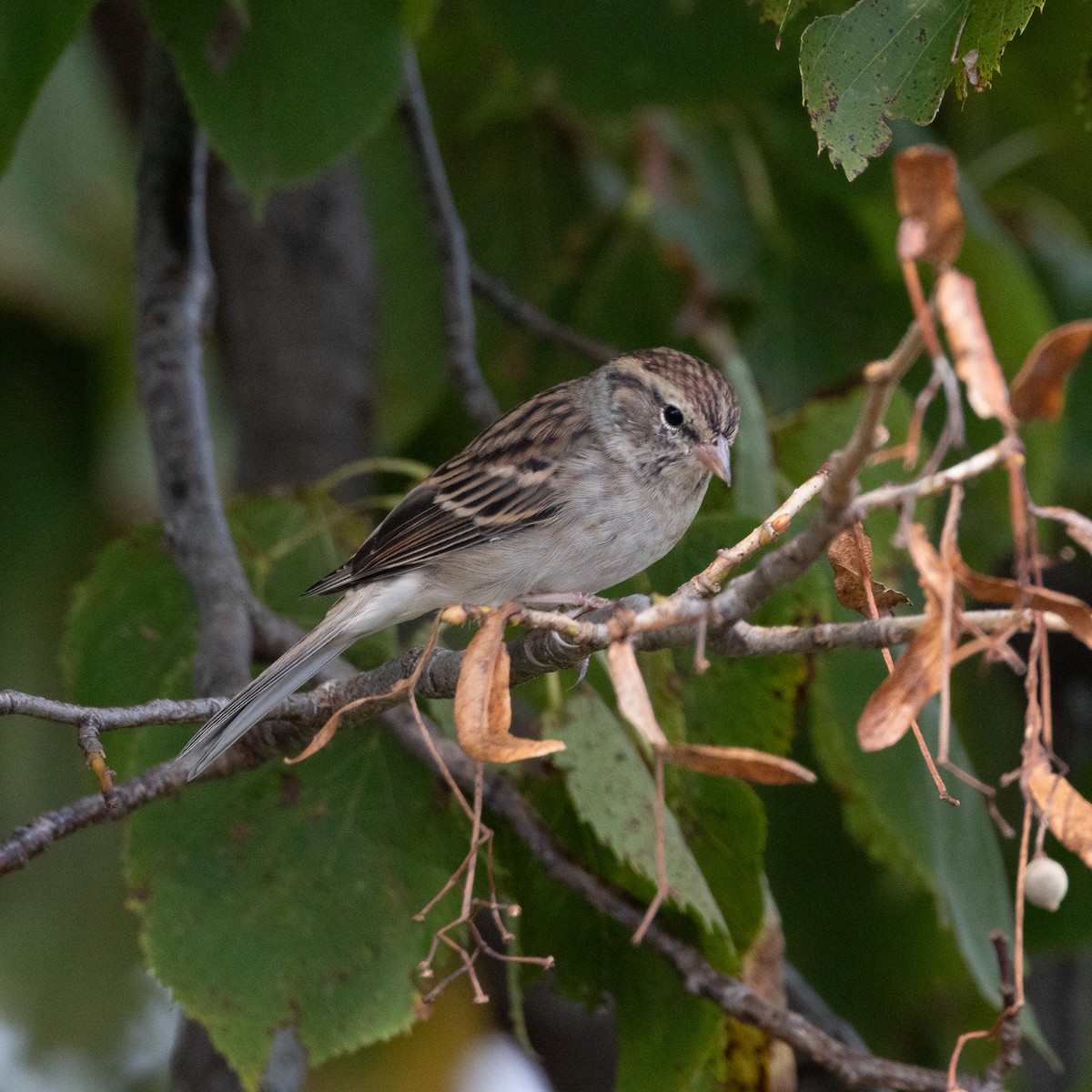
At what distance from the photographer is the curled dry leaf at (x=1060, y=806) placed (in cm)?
133

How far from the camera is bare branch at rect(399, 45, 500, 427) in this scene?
3.48 meters

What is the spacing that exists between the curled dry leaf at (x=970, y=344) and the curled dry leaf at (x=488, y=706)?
490 mm

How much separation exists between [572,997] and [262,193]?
158 centimetres

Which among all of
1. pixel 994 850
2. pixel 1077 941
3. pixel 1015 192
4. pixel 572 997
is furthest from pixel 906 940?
pixel 1015 192

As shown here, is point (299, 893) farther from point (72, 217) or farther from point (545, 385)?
point (72, 217)

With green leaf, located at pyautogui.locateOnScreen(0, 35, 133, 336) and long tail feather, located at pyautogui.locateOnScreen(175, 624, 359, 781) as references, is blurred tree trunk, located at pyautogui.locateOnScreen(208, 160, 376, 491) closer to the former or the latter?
green leaf, located at pyautogui.locateOnScreen(0, 35, 133, 336)

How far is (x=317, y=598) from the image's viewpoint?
3.14 meters

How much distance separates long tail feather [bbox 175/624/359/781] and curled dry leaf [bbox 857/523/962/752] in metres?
1.00

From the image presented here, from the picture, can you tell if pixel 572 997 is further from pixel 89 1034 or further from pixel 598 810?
pixel 89 1034

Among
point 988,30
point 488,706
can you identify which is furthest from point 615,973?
point 988,30

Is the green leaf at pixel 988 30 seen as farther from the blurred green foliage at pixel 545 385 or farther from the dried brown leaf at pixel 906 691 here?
the dried brown leaf at pixel 906 691

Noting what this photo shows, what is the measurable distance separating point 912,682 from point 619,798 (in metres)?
1.15

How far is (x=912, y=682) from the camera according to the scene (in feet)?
3.98

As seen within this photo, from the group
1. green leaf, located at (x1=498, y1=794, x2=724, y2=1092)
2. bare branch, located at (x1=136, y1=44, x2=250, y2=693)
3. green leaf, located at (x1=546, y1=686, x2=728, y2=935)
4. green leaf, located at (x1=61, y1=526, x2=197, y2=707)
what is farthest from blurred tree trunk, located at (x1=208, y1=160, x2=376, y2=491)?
green leaf, located at (x1=546, y1=686, x2=728, y2=935)
